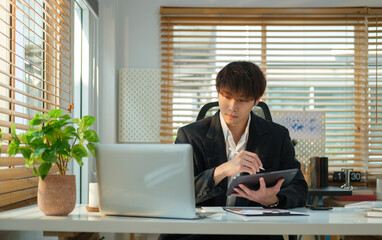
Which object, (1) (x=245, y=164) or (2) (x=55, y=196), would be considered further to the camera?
(1) (x=245, y=164)

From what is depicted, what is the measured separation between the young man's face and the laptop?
0.66 metres

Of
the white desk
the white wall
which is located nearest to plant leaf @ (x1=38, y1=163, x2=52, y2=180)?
the white desk

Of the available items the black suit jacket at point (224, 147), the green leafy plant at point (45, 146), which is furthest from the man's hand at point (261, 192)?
the green leafy plant at point (45, 146)

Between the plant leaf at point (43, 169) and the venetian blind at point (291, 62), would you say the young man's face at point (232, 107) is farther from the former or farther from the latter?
the venetian blind at point (291, 62)

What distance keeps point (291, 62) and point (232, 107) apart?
249cm

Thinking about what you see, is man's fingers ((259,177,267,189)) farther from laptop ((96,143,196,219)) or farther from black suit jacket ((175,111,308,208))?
laptop ((96,143,196,219))

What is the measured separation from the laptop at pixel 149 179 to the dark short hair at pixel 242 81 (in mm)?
680

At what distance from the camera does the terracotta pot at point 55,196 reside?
5.36 feet

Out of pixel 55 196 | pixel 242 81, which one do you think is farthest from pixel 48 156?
pixel 242 81

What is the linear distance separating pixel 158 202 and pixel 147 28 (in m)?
3.06

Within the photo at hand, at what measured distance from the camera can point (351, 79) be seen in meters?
4.48

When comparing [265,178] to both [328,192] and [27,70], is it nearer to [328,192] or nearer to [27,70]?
[27,70]

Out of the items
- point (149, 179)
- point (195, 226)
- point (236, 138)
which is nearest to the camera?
point (195, 226)

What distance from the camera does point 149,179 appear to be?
1573 millimetres
